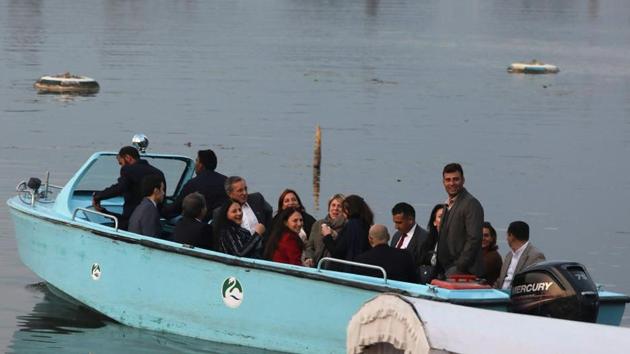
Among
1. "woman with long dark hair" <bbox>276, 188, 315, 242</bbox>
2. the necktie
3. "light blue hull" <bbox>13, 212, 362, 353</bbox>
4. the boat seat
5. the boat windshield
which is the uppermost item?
the boat windshield

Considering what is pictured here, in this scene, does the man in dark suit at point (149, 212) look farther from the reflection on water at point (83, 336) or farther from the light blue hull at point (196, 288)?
the reflection on water at point (83, 336)

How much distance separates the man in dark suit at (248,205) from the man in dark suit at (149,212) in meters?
0.73

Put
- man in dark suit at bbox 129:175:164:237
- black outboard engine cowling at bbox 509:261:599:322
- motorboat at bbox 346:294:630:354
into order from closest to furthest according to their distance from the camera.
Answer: motorboat at bbox 346:294:630:354 < black outboard engine cowling at bbox 509:261:599:322 < man in dark suit at bbox 129:175:164:237

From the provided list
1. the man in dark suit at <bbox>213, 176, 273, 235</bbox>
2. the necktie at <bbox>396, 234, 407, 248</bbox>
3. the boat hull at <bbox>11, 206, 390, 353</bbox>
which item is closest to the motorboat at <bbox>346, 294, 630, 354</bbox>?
the boat hull at <bbox>11, 206, 390, 353</bbox>

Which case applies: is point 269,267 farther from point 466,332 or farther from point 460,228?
point 466,332

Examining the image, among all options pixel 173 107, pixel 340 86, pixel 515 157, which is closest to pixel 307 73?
pixel 340 86

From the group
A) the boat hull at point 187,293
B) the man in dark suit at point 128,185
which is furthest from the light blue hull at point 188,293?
the man in dark suit at point 128,185

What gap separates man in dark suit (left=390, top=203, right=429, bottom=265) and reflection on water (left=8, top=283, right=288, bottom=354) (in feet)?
5.71

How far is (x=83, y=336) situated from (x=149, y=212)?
82.7 inches

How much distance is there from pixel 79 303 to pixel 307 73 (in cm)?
5220

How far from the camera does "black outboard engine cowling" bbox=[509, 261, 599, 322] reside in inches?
505

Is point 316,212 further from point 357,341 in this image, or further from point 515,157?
point 357,341

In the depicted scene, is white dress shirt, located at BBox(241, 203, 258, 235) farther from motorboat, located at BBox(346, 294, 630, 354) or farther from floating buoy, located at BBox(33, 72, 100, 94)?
floating buoy, located at BBox(33, 72, 100, 94)

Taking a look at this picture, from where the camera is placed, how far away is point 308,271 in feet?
46.8
